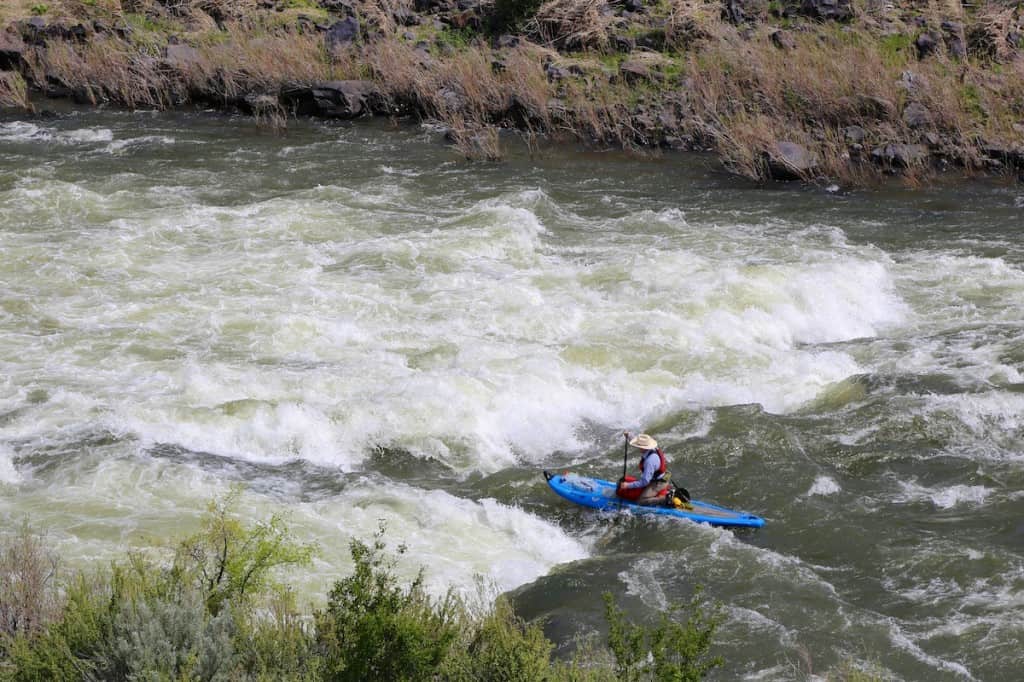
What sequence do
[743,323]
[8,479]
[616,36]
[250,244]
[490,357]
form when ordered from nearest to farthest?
[8,479] < [490,357] < [743,323] < [250,244] < [616,36]

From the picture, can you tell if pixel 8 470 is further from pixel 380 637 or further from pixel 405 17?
pixel 405 17

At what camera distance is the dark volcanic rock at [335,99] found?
877 inches

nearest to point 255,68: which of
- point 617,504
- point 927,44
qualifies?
point 927,44

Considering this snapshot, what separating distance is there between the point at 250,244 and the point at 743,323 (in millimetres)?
6518

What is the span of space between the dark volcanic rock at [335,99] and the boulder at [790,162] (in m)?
8.19

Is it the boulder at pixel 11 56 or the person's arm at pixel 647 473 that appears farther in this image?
the boulder at pixel 11 56

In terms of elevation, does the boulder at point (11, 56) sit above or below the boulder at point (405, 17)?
below

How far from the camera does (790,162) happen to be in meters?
18.2

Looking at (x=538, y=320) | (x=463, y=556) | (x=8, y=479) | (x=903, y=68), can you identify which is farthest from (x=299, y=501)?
(x=903, y=68)

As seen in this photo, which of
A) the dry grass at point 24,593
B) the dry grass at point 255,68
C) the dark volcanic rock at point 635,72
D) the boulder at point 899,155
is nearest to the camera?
the dry grass at point 24,593

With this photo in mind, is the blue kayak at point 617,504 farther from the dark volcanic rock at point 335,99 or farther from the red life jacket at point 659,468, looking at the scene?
the dark volcanic rock at point 335,99

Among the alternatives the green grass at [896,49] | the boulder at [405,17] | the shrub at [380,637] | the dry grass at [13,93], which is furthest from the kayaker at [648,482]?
the boulder at [405,17]

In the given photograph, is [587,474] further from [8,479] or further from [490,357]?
[8,479]

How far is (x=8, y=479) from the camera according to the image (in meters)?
8.79
